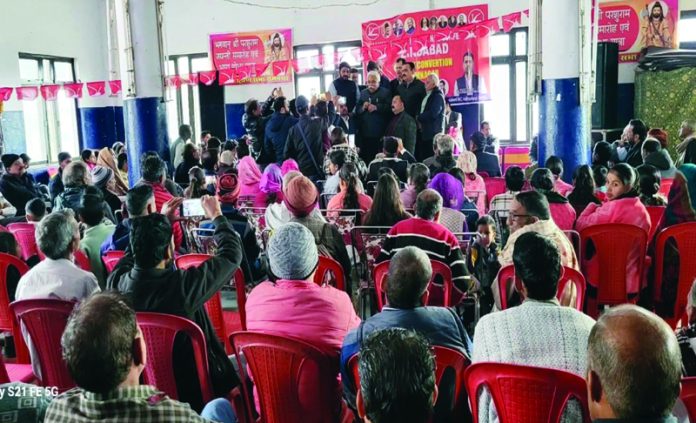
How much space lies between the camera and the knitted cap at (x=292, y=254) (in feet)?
9.18

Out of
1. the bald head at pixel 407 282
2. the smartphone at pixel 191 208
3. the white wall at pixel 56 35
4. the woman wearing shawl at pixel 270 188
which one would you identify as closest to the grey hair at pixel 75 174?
the smartphone at pixel 191 208

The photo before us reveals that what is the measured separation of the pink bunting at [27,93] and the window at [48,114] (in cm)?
58

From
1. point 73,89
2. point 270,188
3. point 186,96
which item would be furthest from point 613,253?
point 186,96

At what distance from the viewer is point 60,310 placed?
2.90m

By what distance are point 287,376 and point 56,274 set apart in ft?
4.86

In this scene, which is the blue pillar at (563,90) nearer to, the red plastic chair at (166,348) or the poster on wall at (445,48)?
the poster on wall at (445,48)

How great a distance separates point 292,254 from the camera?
2.79 m

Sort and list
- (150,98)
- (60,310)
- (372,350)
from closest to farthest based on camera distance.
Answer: (372,350)
(60,310)
(150,98)

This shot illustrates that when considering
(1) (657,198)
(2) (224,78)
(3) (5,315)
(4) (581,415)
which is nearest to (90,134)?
(2) (224,78)

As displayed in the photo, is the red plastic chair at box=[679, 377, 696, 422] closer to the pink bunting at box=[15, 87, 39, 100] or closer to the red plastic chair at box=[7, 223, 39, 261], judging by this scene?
the red plastic chair at box=[7, 223, 39, 261]

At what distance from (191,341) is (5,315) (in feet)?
6.51

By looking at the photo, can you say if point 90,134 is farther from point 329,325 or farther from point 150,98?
point 329,325

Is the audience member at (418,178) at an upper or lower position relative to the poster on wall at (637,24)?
lower

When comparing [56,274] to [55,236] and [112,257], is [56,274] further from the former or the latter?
[112,257]
